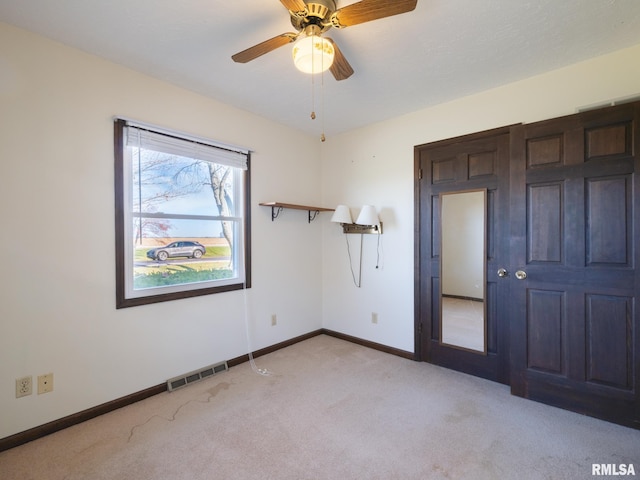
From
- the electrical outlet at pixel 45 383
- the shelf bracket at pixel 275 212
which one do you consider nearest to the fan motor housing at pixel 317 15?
the shelf bracket at pixel 275 212

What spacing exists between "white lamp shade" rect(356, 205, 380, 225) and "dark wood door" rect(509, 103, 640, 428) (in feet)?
4.17

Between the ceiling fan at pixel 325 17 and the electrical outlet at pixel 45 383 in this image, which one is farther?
the electrical outlet at pixel 45 383

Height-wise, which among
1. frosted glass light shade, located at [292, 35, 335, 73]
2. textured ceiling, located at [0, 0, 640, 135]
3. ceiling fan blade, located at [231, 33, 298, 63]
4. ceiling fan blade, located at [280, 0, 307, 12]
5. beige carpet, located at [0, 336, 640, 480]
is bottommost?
beige carpet, located at [0, 336, 640, 480]

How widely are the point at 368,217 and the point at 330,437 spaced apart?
6.79 ft

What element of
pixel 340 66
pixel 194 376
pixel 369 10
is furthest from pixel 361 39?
pixel 194 376

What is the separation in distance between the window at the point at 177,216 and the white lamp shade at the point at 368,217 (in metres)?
1.21

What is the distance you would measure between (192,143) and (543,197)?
2.90 m

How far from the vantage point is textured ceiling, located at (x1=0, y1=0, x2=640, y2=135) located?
1.69 m

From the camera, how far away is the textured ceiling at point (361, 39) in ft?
5.56

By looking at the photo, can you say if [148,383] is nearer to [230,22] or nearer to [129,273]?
[129,273]

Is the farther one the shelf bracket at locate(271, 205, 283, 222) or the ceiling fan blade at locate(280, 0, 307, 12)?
the shelf bracket at locate(271, 205, 283, 222)

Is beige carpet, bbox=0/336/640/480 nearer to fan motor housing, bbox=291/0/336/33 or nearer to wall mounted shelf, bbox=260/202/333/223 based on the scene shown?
wall mounted shelf, bbox=260/202/333/223

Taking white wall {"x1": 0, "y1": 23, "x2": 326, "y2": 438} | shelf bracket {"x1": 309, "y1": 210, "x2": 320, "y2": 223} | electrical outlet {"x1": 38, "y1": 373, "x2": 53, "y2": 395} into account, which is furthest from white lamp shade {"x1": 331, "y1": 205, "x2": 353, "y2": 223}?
A: electrical outlet {"x1": 38, "y1": 373, "x2": 53, "y2": 395}

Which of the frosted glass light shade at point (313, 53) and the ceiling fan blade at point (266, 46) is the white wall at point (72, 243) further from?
the frosted glass light shade at point (313, 53)
